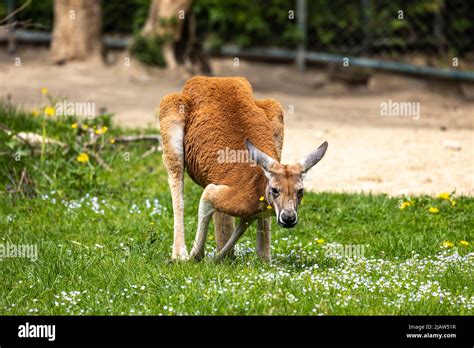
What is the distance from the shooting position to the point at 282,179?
5.44 meters

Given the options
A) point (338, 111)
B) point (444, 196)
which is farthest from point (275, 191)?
point (338, 111)

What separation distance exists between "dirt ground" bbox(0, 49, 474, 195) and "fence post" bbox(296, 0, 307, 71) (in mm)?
230

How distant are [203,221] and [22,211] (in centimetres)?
247

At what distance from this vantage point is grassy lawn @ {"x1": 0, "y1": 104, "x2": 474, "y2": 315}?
5281 mm

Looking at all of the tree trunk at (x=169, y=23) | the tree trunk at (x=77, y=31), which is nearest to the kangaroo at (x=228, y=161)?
the tree trunk at (x=169, y=23)

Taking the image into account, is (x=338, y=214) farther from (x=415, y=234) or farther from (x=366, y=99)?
(x=366, y=99)

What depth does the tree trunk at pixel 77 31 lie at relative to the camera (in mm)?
14305

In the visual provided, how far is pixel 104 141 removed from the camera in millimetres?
8992

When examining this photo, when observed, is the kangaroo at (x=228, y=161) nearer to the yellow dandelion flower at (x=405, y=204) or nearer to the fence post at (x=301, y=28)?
the yellow dandelion flower at (x=405, y=204)

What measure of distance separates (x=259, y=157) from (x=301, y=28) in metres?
9.97

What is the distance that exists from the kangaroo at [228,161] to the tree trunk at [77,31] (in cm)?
844

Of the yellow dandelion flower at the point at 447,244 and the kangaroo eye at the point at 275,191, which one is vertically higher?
the kangaroo eye at the point at 275,191

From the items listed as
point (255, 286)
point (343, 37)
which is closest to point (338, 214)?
point (255, 286)

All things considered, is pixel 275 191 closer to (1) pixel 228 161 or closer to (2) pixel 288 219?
(2) pixel 288 219
